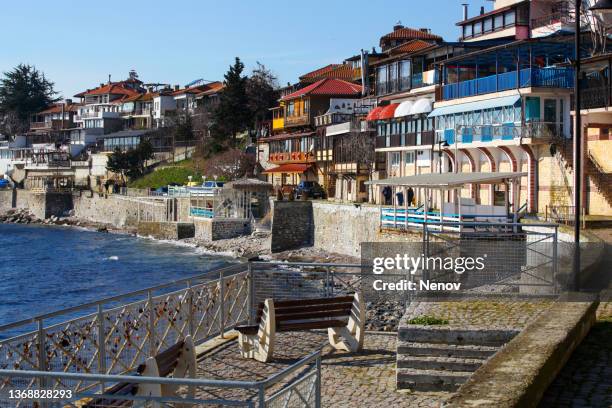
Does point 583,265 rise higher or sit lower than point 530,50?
lower

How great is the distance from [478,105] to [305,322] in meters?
27.3

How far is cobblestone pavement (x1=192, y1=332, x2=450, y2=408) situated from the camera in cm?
1072

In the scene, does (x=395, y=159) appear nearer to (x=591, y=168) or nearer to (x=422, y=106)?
(x=422, y=106)

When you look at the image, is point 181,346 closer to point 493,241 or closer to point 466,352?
point 466,352

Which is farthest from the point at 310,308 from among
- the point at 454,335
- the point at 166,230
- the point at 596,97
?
the point at 166,230

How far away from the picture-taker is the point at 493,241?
15094 mm

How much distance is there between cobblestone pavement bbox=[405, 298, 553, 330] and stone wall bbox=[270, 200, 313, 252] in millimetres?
35109

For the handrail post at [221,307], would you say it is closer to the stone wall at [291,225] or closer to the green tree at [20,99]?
the stone wall at [291,225]

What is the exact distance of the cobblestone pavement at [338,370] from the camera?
35.2 ft

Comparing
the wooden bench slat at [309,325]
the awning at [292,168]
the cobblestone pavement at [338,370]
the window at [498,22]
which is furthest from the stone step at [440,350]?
the awning at [292,168]

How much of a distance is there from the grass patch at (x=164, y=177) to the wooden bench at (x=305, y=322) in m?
70.5

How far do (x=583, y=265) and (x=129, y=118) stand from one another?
4184 inches

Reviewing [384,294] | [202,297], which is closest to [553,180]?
[384,294]

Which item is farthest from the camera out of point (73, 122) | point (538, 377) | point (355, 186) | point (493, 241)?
point (73, 122)
